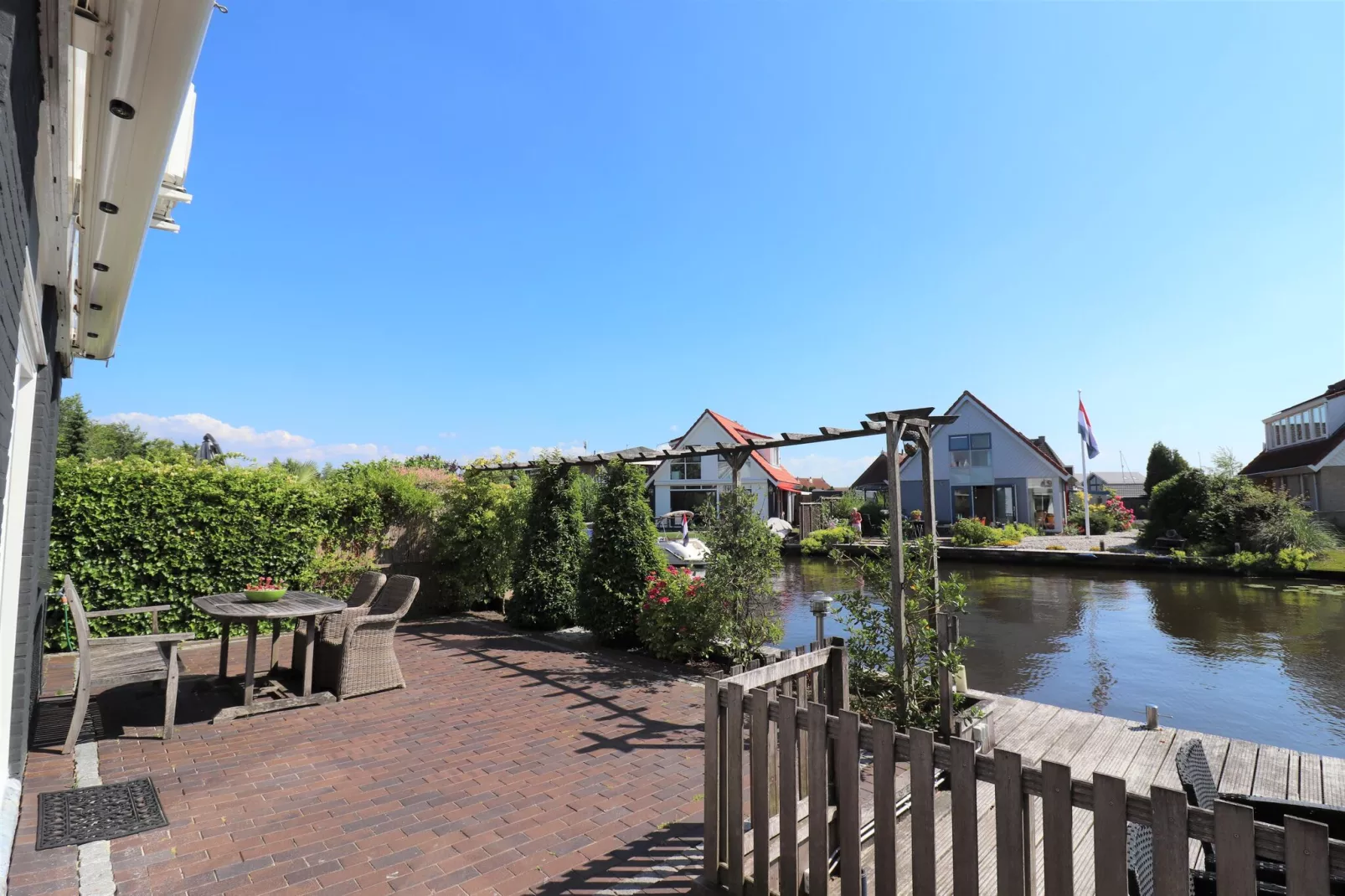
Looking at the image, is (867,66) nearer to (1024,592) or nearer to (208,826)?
(208,826)

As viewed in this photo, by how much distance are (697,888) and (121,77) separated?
386cm

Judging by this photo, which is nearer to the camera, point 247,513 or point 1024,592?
point 247,513

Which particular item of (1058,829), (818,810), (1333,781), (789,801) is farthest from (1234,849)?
(1333,781)

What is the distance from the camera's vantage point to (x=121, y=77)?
212cm

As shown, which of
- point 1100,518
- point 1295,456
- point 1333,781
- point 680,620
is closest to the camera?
point 1333,781

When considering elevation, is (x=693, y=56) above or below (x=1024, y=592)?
above

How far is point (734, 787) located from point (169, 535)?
7803mm

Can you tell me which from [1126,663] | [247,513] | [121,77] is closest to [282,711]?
[247,513]

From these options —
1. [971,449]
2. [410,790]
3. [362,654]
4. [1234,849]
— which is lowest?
[410,790]

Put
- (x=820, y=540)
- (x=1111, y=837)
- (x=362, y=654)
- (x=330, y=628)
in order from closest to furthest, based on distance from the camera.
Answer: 1. (x=1111, y=837)
2. (x=362, y=654)
3. (x=330, y=628)
4. (x=820, y=540)

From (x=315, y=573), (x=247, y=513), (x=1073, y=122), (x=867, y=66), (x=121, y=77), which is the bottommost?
(x=315, y=573)

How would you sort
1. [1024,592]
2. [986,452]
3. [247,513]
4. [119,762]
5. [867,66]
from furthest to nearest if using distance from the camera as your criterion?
[986,452]
[1024,592]
[247,513]
[867,66]
[119,762]

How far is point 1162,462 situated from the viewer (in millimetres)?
33812

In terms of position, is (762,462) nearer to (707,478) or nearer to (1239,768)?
(707,478)
